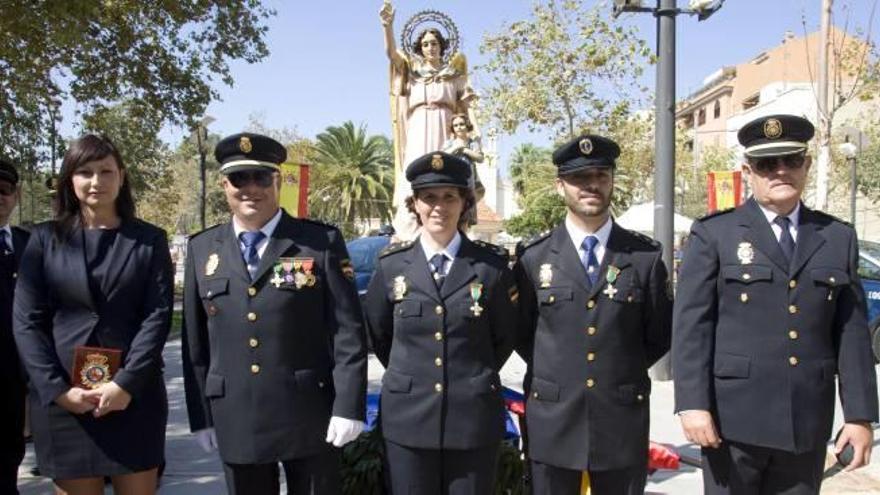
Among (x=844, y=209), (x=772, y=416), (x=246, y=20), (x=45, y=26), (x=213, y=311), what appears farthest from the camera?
(x=844, y=209)

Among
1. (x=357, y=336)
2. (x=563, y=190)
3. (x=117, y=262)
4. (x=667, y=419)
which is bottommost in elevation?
(x=667, y=419)

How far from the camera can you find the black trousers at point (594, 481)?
9.47ft

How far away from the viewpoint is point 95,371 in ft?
9.32

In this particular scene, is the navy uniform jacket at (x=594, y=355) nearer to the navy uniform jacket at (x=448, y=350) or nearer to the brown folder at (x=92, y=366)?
the navy uniform jacket at (x=448, y=350)

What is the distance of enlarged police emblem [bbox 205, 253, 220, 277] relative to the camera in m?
2.89

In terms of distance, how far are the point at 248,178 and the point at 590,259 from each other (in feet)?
4.57

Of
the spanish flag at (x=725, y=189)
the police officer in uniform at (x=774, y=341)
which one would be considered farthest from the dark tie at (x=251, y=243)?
the spanish flag at (x=725, y=189)

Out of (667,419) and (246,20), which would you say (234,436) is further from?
(246,20)

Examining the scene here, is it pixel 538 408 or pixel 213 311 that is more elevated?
pixel 213 311

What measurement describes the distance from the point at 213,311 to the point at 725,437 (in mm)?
1993

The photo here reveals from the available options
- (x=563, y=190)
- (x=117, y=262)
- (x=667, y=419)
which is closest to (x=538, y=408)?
(x=563, y=190)

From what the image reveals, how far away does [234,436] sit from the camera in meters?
2.79

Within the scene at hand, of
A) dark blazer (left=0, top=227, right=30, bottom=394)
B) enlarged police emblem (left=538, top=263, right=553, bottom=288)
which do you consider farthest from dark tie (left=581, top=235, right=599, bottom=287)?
dark blazer (left=0, top=227, right=30, bottom=394)

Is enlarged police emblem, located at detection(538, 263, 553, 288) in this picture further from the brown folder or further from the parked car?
the parked car
